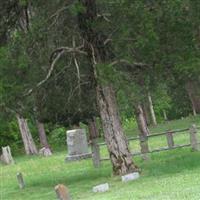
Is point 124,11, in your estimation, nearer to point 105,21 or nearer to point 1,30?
point 105,21

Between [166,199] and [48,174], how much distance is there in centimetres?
1266

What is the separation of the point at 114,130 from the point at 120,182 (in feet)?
6.82

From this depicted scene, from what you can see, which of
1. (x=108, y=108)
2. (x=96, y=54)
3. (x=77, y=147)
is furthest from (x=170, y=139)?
(x=77, y=147)

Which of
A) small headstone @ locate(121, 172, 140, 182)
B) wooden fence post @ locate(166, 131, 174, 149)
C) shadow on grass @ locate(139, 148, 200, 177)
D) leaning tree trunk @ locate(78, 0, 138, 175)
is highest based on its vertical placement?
leaning tree trunk @ locate(78, 0, 138, 175)

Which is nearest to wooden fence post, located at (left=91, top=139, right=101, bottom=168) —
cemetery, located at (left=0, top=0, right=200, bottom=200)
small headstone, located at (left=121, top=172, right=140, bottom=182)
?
cemetery, located at (left=0, top=0, right=200, bottom=200)

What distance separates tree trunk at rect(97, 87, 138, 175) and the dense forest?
0.03 meters

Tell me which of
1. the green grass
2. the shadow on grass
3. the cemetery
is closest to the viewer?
the green grass

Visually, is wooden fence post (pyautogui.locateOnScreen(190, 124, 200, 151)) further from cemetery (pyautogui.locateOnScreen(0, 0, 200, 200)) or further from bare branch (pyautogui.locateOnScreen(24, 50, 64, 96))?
bare branch (pyautogui.locateOnScreen(24, 50, 64, 96))

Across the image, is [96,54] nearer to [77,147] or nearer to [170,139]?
[170,139]

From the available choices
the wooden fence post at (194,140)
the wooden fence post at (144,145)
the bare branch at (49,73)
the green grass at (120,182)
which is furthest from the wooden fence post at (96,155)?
the bare branch at (49,73)

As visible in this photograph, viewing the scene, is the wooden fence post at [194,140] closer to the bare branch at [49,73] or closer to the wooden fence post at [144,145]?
the wooden fence post at [144,145]

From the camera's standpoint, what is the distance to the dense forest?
57.9 feet

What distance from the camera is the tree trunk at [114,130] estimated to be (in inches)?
750

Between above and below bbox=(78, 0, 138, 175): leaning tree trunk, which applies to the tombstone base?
below
